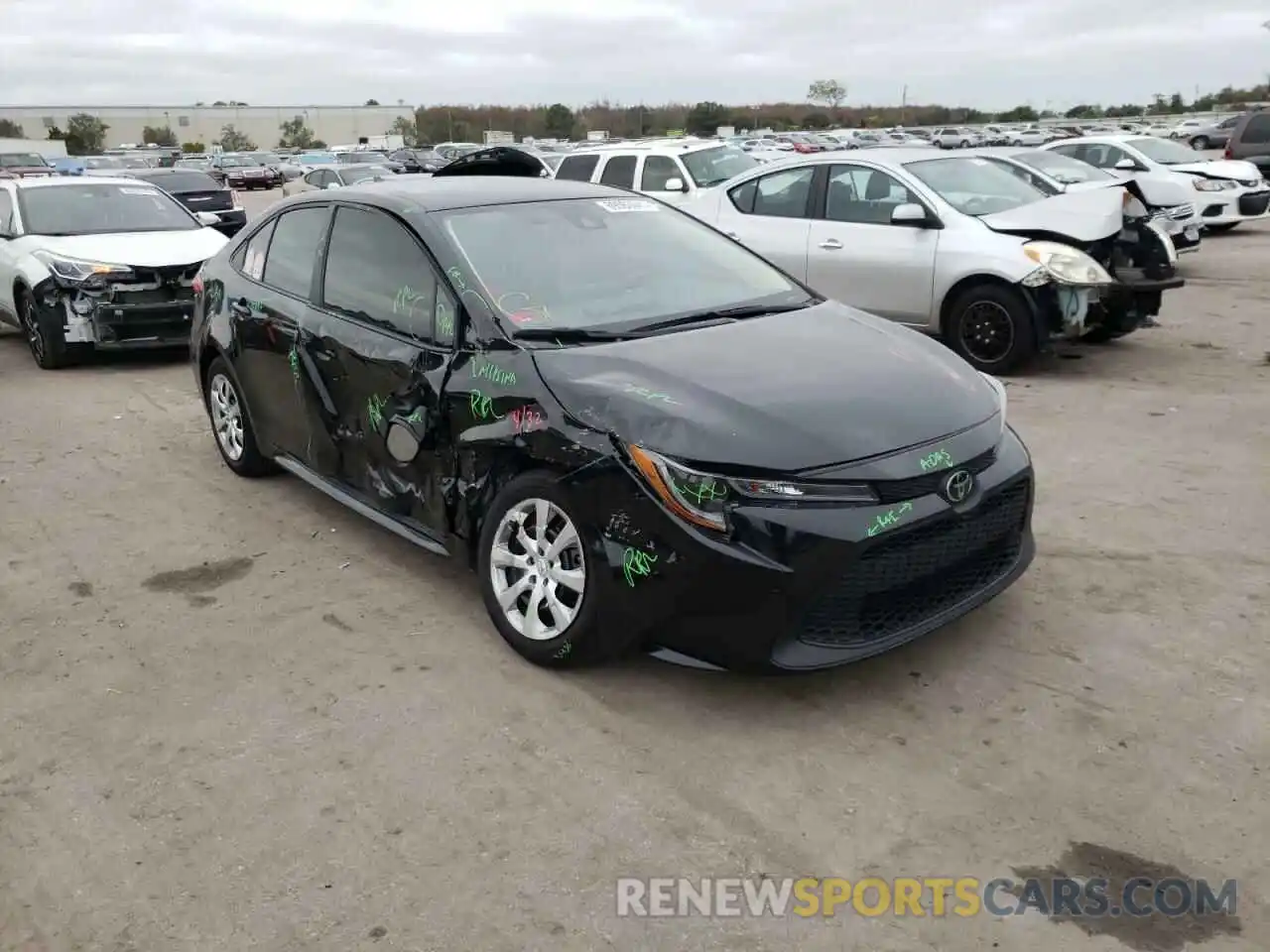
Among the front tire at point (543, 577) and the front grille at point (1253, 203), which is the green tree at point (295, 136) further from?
the front tire at point (543, 577)

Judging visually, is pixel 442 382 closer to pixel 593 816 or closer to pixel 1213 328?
pixel 593 816

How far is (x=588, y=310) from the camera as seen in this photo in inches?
169

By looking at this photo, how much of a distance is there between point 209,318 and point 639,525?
12.0 feet

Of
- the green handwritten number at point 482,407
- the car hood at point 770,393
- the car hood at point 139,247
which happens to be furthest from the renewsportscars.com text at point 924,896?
the car hood at point 139,247

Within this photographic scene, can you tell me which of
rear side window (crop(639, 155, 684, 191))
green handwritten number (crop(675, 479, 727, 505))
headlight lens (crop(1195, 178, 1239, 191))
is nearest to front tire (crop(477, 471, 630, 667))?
green handwritten number (crop(675, 479, 727, 505))

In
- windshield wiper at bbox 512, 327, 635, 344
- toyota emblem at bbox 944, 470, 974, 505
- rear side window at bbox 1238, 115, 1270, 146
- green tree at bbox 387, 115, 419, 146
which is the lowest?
green tree at bbox 387, 115, 419, 146

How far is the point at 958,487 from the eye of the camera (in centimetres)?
359

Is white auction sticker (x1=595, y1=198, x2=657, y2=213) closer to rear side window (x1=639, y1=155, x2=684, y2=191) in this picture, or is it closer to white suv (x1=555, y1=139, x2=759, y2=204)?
white suv (x1=555, y1=139, x2=759, y2=204)

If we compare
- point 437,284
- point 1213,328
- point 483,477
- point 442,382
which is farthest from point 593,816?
point 1213,328

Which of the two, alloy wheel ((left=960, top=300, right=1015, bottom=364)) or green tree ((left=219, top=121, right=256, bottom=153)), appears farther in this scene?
green tree ((left=219, top=121, right=256, bottom=153))

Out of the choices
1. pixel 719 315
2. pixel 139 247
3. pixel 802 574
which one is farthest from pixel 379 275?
pixel 139 247

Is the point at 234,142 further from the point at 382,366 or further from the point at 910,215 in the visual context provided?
the point at 382,366

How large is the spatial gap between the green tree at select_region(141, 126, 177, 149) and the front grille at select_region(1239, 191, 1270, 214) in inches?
3989

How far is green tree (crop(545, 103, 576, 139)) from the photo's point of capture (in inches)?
3669
